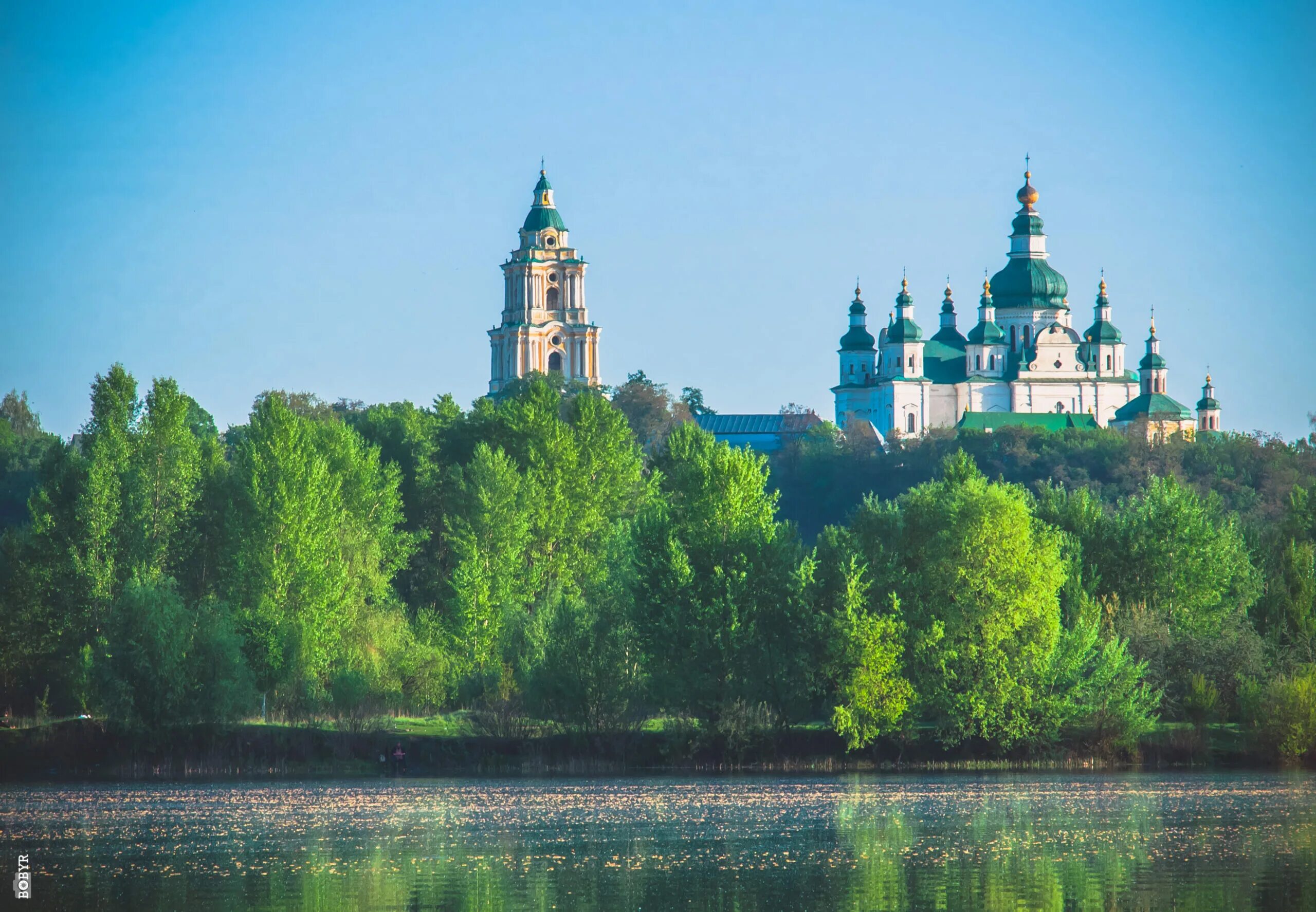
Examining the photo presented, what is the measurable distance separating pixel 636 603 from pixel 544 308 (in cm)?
10450

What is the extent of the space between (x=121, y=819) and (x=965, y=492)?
20290 millimetres

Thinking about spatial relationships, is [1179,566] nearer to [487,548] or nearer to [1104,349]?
[487,548]

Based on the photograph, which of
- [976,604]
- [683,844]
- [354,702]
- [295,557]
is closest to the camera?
[683,844]

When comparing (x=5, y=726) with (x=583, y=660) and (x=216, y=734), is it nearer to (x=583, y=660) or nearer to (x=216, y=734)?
(x=216, y=734)

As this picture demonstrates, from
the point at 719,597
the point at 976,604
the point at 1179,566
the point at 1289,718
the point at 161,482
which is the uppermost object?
the point at 161,482

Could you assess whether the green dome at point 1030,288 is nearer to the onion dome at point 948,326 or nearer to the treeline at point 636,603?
the onion dome at point 948,326

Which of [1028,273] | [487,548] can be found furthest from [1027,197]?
[487,548]

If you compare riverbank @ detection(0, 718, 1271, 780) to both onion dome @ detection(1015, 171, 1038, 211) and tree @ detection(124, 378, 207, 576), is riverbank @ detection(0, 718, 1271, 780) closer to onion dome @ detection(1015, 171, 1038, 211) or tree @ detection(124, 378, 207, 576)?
tree @ detection(124, 378, 207, 576)

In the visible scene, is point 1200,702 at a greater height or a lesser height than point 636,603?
lesser

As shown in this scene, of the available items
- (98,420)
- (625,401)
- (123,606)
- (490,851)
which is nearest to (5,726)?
(123,606)

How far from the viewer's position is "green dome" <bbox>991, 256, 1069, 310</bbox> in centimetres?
14775

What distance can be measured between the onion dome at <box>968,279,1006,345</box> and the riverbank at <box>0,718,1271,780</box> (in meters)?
101

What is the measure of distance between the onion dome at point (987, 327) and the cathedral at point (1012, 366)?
0.23 ft

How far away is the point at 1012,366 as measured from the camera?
146500 millimetres
